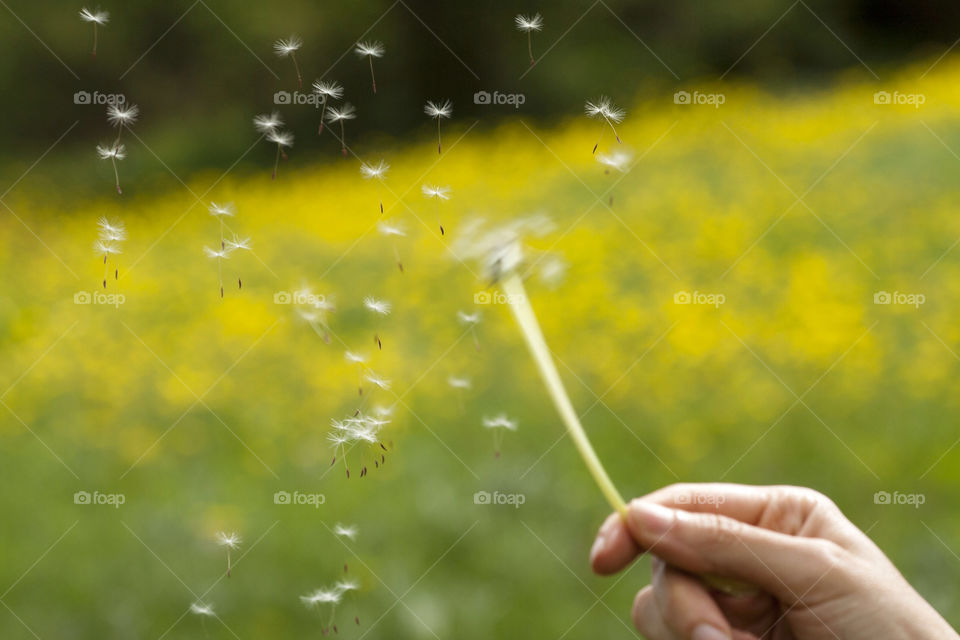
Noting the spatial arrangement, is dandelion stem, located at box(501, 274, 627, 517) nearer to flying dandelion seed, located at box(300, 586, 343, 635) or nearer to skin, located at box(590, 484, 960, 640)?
skin, located at box(590, 484, 960, 640)

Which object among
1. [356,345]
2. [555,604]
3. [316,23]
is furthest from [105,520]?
[316,23]

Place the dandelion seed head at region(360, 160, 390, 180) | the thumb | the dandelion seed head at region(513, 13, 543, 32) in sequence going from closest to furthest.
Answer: the dandelion seed head at region(360, 160, 390, 180)
the dandelion seed head at region(513, 13, 543, 32)
the thumb

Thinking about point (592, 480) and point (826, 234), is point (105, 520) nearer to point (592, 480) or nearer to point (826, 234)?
point (592, 480)

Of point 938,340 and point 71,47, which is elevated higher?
point 71,47

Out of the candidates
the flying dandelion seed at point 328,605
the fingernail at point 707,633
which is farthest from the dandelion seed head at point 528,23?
the flying dandelion seed at point 328,605

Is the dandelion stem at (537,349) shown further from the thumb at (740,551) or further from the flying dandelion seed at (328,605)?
the flying dandelion seed at (328,605)

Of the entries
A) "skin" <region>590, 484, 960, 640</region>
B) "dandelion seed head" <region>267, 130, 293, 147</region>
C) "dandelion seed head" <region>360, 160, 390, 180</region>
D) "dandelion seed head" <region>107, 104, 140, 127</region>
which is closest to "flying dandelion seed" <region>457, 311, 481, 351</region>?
"dandelion seed head" <region>360, 160, 390, 180</region>
